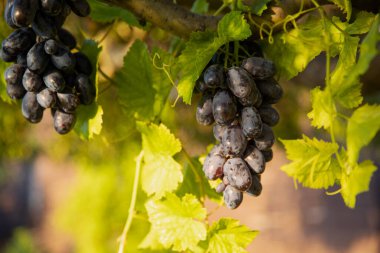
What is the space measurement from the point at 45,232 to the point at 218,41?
20.5 ft

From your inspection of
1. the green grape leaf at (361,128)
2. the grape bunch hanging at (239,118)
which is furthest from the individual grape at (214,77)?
the green grape leaf at (361,128)

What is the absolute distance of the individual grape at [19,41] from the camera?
1.45ft

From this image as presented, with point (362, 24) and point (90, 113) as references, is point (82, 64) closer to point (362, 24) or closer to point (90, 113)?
point (90, 113)

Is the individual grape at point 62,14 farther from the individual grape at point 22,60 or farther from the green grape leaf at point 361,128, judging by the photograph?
the green grape leaf at point 361,128

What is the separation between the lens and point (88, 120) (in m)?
0.50

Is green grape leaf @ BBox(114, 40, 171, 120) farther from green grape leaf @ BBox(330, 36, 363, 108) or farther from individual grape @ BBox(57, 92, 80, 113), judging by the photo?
green grape leaf @ BBox(330, 36, 363, 108)

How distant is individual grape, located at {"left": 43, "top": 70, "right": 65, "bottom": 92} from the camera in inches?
17.4

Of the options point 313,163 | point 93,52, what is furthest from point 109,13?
point 313,163

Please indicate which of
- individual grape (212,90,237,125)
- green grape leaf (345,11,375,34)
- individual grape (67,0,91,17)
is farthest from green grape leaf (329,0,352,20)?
individual grape (67,0,91,17)

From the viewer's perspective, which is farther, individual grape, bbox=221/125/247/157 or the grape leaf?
the grape leaf

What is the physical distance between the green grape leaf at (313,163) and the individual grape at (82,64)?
201 millimetres

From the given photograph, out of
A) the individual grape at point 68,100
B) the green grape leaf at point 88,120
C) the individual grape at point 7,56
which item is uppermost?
the individual grape at point 7,56

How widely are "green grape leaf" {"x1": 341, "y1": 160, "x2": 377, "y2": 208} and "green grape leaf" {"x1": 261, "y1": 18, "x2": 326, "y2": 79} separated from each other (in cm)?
10

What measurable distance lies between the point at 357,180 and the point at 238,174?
9cm
